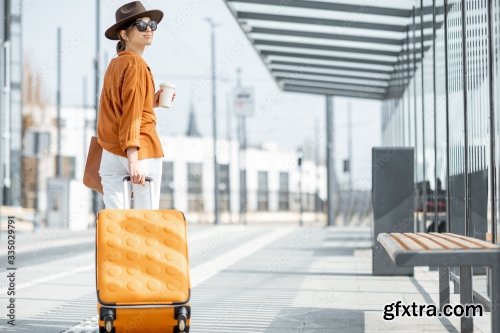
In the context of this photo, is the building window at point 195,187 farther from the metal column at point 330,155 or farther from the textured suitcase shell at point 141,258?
the textured suitcase shell at point 141,258

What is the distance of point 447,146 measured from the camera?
852 centimetres

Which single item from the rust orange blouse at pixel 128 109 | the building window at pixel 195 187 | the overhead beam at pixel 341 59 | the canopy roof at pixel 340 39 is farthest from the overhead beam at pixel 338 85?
the building window at pixel 195 187

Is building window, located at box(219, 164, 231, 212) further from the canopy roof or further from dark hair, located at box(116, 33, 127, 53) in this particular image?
dark hair, located at box(116, 33, 127, 53)

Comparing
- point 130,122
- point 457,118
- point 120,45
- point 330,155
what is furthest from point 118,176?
point 330,155

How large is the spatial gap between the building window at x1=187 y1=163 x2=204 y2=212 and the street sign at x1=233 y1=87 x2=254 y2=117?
20.1 meters

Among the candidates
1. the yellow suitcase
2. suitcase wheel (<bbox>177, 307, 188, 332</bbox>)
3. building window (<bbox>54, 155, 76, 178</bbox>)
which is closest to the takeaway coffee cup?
the yellow suitcase

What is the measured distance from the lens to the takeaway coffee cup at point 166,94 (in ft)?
18.0

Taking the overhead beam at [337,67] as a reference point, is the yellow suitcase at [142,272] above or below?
below

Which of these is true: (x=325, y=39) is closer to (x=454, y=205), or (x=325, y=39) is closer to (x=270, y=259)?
(x=270, y=259)

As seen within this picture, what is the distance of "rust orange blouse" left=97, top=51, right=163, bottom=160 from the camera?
17.3 ft

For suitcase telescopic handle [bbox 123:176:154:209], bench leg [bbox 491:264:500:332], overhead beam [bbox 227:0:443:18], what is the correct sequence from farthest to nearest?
1. overhead beam [bbox 227:0:443:18]
2. suitcase telescopic handle [bbox 123:176:154:209]
3. bench leg [bbox 491:264:500:332]

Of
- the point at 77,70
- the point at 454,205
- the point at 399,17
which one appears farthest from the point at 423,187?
the point at 77,70

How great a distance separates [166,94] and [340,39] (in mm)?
8230

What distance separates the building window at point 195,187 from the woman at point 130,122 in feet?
165
